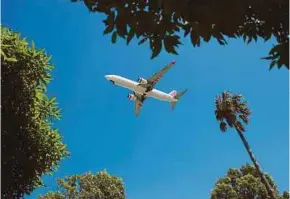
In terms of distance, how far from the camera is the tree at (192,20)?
17.4 feet

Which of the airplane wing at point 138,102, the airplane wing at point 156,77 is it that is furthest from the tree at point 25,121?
the airplane wing at point 138,102

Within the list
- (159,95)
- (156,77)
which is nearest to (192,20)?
(156,77)

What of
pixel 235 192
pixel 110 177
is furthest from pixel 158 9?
pixel 110 177

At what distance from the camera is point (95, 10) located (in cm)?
618

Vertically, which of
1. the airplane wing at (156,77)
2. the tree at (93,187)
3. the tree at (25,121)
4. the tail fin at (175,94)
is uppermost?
the tail fin at (175,94)

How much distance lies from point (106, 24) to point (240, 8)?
67.9 inches

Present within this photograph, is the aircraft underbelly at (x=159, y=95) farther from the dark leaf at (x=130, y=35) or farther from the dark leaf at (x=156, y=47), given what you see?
the dark leaf at (x=130, y=35)

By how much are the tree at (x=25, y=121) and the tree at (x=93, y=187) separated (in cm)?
5120

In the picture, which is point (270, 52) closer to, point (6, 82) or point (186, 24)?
point (186, 24)

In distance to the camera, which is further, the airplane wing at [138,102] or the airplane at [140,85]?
the airplane wing at [138,102]

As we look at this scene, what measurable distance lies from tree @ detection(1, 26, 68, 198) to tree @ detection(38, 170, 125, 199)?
51.2 m

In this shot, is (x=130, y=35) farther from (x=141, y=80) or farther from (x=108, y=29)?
(x=141, y=80)

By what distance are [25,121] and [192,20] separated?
69.2 ft

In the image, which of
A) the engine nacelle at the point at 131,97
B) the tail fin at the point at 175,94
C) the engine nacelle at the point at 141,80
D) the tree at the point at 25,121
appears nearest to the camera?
the tree at the point at 25,121
